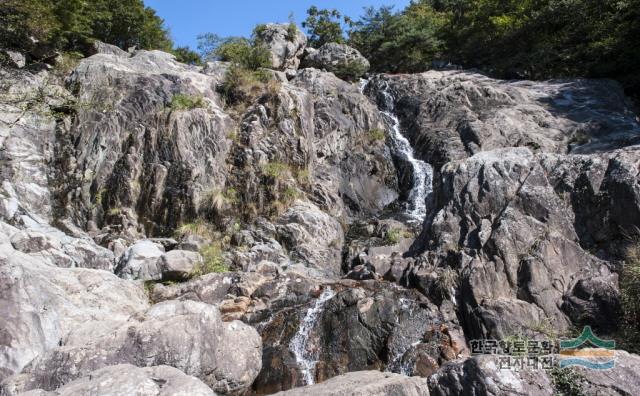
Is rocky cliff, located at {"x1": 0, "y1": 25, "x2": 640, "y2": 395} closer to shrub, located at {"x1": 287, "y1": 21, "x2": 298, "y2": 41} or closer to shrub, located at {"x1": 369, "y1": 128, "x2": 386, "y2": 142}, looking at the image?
shrub, located at {"x1": 369, "y1": 128, "x2": 386, "y2": 142}

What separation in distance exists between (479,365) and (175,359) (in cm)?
523

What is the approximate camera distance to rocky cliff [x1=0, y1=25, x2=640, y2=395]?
892cm

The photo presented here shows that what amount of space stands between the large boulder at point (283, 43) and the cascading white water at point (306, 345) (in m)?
20.5

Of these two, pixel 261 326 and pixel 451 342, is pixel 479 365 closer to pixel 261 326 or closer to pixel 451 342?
pixel 451 342

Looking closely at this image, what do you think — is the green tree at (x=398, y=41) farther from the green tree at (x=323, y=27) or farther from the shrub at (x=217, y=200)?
the shrub at (x=217, y=200)

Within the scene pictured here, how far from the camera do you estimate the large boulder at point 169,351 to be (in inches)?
316

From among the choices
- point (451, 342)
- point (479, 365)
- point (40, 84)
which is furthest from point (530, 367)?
point (40, 84)

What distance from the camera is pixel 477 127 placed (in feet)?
70.4

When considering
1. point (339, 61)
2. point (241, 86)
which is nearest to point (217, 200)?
point (241, 86)

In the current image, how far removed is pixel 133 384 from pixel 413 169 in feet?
55.5

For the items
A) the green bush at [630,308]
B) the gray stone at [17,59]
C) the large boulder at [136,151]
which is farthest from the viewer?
the gray stone at [17,59]

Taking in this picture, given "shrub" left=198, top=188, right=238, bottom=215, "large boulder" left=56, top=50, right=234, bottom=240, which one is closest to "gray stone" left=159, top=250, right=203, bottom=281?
"shrub" left=198, top=188, right=238, bottom=215

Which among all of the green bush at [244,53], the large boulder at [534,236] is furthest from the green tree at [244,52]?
the large boulder at [534,236]

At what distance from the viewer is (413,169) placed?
21406 millimetres
